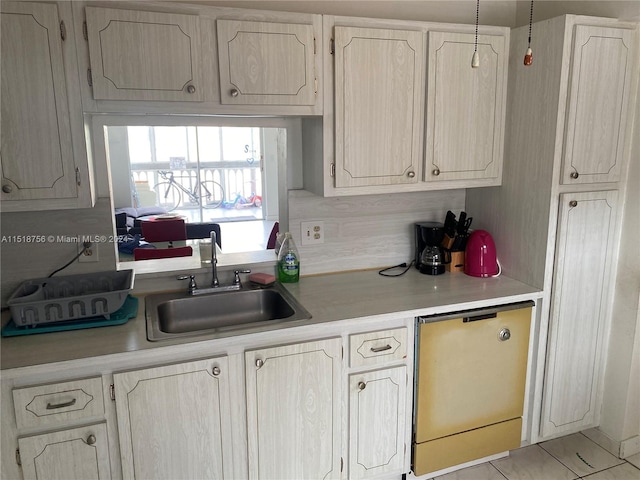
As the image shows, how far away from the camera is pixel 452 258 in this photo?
2504 millimetres

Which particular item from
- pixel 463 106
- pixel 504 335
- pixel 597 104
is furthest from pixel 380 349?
pixel 597 104

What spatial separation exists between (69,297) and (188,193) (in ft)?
5.17

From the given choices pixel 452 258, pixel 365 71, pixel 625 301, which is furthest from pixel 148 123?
pixel 625 301

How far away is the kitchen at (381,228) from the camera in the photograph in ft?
6.70

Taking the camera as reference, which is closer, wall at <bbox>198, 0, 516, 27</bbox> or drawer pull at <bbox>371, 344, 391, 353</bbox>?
drawer pull at <bbox>371, 344, 391, 353</bbox>

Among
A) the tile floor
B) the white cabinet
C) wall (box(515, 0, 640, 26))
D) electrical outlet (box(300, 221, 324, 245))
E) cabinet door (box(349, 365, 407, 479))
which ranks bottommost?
the tile floor

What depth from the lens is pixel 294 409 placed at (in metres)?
1.90

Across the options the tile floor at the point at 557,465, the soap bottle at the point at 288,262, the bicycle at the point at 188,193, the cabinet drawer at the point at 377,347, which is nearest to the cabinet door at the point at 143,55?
the soap bottle at the point at 288,262

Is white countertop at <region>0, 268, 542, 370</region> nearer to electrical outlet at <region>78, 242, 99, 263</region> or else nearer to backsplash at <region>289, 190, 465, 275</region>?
backsplash at <region>289, 190, 465, 275</region>

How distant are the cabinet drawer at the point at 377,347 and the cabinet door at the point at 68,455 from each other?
942mm

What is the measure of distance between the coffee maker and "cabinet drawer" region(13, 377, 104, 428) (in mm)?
1559

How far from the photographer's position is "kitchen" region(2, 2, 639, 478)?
2.04 metres

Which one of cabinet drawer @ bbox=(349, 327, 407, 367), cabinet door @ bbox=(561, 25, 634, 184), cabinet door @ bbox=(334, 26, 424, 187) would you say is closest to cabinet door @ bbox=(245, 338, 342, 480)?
cabinet drawer @ bbox=(349, 327, 407, 367)

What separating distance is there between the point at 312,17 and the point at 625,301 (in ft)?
6.29
